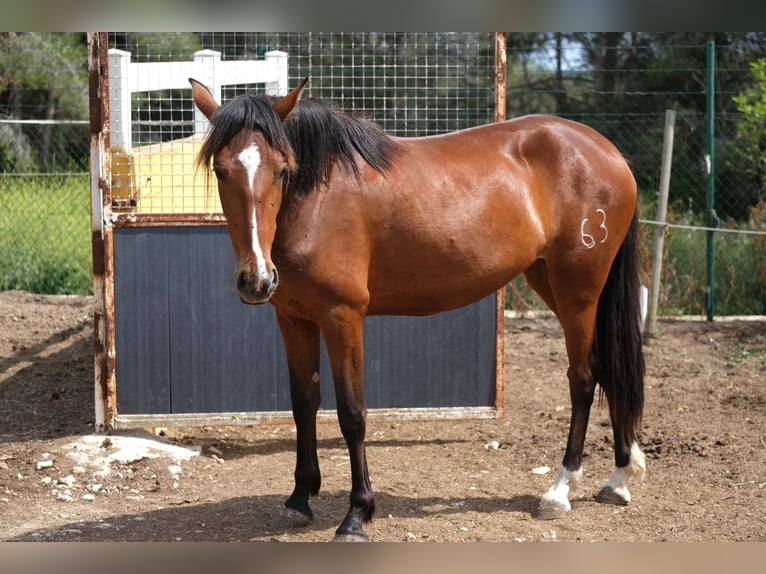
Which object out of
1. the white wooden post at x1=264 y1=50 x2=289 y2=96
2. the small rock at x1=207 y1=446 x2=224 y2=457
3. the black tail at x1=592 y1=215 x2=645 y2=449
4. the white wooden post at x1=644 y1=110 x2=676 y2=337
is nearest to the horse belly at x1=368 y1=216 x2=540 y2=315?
the black tail at x1=592 y1=215 x2=645 y2=449

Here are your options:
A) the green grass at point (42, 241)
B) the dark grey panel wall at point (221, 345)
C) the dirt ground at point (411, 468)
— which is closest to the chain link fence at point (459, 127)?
the green grass at point (42, 241)

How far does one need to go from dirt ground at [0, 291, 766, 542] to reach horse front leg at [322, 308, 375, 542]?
126mm

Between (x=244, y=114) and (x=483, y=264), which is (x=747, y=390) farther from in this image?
(x=244, y=114)

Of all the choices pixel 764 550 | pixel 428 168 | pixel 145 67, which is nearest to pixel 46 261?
pixel 145 67

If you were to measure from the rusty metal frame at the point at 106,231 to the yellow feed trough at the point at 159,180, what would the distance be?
11 cm

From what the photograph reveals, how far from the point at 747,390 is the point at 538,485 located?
2418 mm

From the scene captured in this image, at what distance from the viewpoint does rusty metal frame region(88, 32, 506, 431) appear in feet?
17.2

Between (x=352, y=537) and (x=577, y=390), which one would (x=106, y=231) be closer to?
(x=352, y=537)

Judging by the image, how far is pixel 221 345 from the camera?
5578 mm

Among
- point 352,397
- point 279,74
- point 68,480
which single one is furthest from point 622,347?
point 68,480

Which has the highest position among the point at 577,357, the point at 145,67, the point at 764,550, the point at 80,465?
the point at 145,67

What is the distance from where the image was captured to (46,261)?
926 centimetres

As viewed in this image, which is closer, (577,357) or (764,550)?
(764,550)

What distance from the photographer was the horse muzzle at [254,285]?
128 inches
